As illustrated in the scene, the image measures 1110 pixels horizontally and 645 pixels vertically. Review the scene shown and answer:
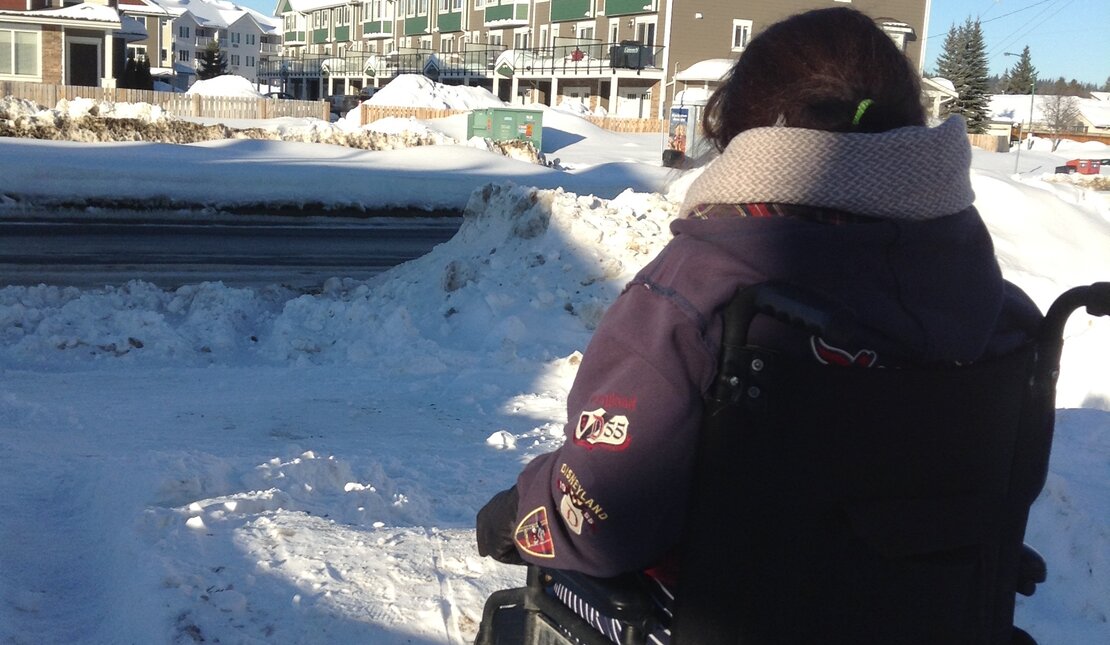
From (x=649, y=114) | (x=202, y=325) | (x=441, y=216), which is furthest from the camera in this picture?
(x=649, y=114)

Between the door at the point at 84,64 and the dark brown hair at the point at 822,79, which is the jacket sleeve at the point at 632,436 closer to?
the dark brown hair at the point at 822,79

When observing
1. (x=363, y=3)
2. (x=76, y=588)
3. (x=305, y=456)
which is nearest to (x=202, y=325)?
(x=305, y=456)

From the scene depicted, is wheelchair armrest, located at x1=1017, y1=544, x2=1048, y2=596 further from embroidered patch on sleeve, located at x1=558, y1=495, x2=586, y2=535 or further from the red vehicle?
the red vehicle

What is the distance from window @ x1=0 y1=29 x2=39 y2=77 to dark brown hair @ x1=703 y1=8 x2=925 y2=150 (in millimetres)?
46412

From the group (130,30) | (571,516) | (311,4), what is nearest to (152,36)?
(311,4)

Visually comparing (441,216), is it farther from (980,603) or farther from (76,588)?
(980,603)

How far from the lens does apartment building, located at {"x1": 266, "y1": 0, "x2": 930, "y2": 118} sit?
52000mm

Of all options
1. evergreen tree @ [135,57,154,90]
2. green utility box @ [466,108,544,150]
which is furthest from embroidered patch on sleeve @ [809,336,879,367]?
evergreen tree @ [135,57,154,90]

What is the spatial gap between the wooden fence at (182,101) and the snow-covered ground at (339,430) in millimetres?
27360

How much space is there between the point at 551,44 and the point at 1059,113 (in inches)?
1635

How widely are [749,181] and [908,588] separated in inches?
26.5

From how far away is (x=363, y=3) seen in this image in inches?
3199

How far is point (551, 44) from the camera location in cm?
5984

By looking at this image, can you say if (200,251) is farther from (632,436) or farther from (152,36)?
(152,36)
